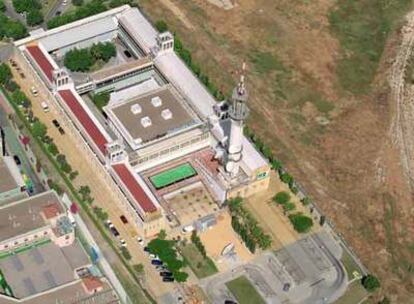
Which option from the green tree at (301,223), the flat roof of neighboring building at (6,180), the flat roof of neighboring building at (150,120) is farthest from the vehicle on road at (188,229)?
the flat roof of neighboring building at (6,180)

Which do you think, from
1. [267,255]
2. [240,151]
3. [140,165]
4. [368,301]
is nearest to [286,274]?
[267,255]

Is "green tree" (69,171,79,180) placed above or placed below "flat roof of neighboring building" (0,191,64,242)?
above

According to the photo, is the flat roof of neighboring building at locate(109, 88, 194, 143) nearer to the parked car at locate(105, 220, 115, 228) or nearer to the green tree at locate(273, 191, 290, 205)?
the parked car at locate(105, 220, 115, 228)

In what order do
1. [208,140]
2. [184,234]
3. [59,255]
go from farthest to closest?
[208,140], [184,234], [59,255]

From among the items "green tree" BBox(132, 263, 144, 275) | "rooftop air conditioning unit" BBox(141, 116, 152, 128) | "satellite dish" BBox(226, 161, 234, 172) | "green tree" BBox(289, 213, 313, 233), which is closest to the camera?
"green tree" BBox(132, 263, 144, 275)

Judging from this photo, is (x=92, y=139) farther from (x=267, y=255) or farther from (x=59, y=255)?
(x=267, y=255)

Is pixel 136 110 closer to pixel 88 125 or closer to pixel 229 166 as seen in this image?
pixel 88 125

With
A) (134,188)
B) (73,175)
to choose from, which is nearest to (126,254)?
(134,188)

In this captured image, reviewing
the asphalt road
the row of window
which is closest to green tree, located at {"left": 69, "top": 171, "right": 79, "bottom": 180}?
the asphalt road
